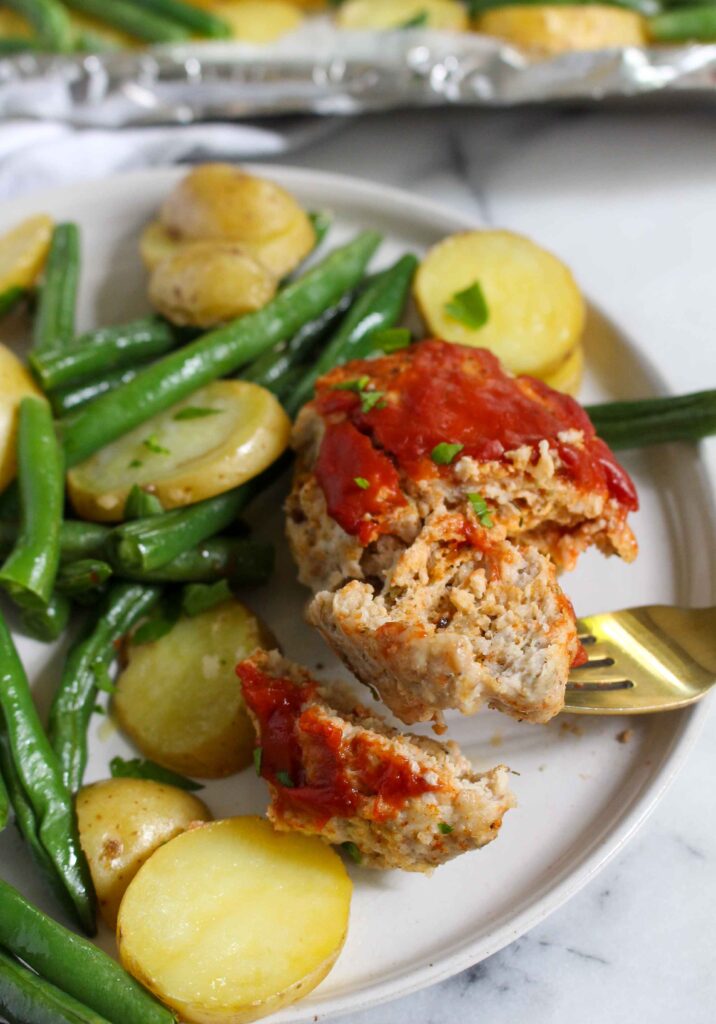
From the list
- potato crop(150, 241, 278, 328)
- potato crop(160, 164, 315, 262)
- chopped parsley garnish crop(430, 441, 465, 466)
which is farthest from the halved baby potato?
potato crop(160, 164, 315, 262)

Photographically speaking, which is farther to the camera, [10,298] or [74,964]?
[10,298]

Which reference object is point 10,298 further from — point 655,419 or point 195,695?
point 655,419

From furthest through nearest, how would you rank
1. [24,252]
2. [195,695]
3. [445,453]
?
[24,252], [195,695], [445,453]

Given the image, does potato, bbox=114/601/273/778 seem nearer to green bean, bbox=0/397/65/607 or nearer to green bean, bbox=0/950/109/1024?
green bean, bbox=0/397/65/607

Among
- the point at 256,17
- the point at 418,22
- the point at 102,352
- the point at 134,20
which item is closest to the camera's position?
the point at 102,352

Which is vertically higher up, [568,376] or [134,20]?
[134,20]

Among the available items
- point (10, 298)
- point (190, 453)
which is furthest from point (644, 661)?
point (10, 298)

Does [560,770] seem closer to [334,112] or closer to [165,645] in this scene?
[165,645]
